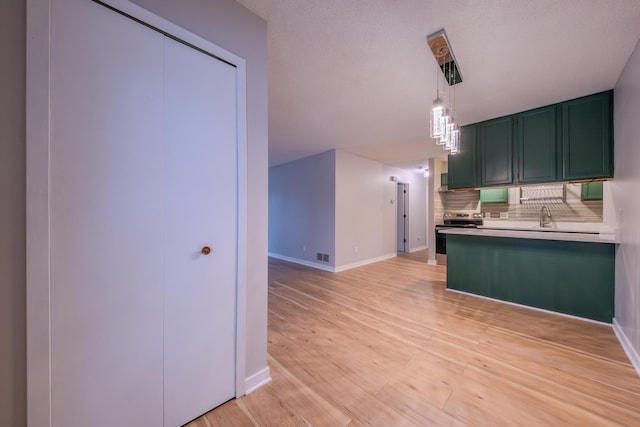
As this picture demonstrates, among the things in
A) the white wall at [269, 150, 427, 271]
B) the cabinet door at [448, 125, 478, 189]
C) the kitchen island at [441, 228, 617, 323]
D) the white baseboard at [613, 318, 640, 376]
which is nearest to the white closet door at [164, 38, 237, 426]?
the white baseboard at [613, 318, 640, 376]

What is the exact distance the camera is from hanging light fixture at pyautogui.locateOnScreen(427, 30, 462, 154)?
5.48 ft

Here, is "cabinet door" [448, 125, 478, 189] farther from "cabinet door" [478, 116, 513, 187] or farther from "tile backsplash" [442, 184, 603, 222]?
"tile backsplash" [442, 184, 603, 222]

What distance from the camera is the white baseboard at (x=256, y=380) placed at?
149cm

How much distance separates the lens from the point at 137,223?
3.59 ft

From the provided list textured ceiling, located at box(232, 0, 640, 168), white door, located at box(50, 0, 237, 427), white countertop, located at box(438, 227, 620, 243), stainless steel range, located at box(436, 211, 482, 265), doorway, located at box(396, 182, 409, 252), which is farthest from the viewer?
→ doorway, located at box(396, 182, 409, 252)

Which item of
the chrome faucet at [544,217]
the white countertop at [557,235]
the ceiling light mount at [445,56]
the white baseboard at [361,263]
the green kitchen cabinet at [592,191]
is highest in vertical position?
the ceiling light mount at [445,56]

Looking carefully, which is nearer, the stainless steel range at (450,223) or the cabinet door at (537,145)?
the cabinet door at (537,145)

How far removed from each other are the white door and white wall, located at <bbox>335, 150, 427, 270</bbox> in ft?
11.3

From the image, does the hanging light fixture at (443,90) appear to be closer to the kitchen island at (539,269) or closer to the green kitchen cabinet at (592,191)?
the kitchen island at (539,269)

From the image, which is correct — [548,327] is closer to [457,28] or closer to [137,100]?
[457,28]

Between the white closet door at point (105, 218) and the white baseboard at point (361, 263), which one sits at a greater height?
the white closet door at point (105, 218)

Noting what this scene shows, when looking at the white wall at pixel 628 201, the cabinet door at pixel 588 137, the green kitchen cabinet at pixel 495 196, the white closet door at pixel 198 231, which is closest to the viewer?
the white closet door at pixel 198 231

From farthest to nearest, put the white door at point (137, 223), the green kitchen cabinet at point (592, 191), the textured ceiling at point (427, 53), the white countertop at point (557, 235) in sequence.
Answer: the green kitchen cabinet at point (592, 191) → the white countertop at point (557, 235) → the textured ceiling at point (427, 53) → the white door at point (137, 223)

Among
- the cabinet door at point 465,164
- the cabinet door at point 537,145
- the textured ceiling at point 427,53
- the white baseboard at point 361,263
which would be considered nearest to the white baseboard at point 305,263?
the white baseboard at point 361,263
